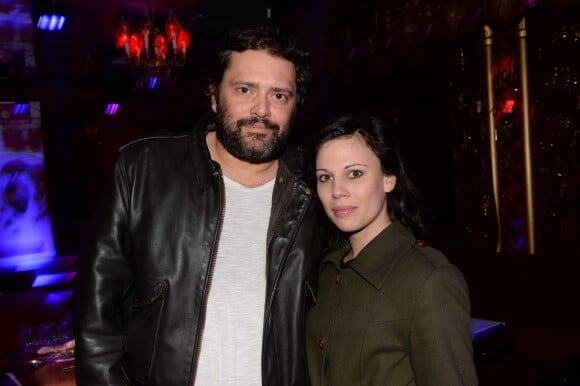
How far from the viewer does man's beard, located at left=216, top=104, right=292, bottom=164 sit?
1.95 metres

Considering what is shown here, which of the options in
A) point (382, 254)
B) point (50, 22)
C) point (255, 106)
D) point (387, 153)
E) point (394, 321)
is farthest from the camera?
point (50, 22)

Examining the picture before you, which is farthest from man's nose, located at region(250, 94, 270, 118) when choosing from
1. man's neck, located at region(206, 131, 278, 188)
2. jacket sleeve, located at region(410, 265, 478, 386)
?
jacket sleeve, located at region(410, 265, 478, 386)

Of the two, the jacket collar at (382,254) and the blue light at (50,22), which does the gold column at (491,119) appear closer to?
the jacket collar at (382,254)

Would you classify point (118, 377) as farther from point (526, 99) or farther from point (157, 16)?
point (157, 16)

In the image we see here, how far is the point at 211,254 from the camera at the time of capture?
1.83m

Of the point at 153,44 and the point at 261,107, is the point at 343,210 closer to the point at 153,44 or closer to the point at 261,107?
the point at 261,107

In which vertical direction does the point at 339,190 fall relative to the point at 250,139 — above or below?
below

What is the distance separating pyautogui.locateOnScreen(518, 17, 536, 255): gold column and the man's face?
5.19 meters

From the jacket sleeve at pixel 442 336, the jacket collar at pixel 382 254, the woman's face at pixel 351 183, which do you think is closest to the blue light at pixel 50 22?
the woman's face at pixel 351 183

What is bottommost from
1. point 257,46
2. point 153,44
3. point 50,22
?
point 257,46

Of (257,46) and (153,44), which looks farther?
(153,44)

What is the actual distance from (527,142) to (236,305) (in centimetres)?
557

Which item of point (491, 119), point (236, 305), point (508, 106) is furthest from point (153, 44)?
point (236, 305)

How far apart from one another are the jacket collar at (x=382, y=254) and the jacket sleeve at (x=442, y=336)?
181 mm
